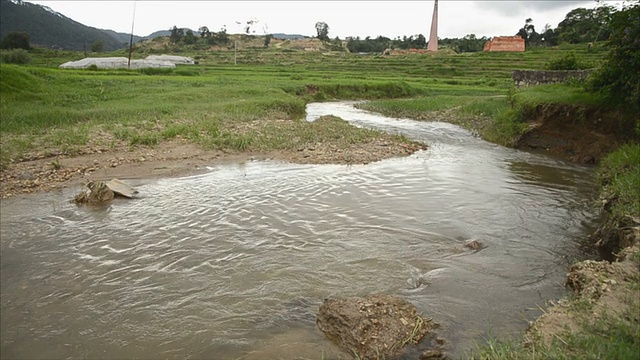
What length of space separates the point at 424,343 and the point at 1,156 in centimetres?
1086

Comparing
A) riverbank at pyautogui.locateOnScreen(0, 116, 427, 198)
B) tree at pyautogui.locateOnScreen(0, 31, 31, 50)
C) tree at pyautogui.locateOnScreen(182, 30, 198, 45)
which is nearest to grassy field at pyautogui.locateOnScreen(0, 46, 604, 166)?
riverbank at pyautogui.locateOnScreen(0, 116, 427, 198)

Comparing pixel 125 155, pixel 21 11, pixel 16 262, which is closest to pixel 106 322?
pixel 16 262

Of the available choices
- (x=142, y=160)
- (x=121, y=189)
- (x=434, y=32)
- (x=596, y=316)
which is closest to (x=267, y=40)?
(x=434, y=32)

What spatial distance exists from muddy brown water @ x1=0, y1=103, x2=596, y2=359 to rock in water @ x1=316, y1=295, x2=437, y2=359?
0.19m

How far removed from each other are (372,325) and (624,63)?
1132 centimetres

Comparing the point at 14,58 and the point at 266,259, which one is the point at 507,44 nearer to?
the point at 14,58

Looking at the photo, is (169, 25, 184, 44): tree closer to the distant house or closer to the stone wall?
the distant house

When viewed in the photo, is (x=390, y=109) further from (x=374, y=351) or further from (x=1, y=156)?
(x=374, y=351)

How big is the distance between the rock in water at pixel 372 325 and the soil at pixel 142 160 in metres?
7.35

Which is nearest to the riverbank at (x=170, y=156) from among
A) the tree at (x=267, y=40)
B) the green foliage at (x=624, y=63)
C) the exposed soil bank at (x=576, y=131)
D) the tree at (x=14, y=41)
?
the exposed soil bank at (x=576, y=131)

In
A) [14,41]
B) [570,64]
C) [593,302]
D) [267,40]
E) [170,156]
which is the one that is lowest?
[593,302]

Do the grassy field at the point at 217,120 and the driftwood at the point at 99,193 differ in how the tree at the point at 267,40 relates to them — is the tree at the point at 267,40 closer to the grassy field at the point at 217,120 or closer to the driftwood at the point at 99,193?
the grassy field at the point at 217,120

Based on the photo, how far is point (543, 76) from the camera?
21344mm

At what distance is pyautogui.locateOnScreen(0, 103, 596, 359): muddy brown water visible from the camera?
430 centimetres
